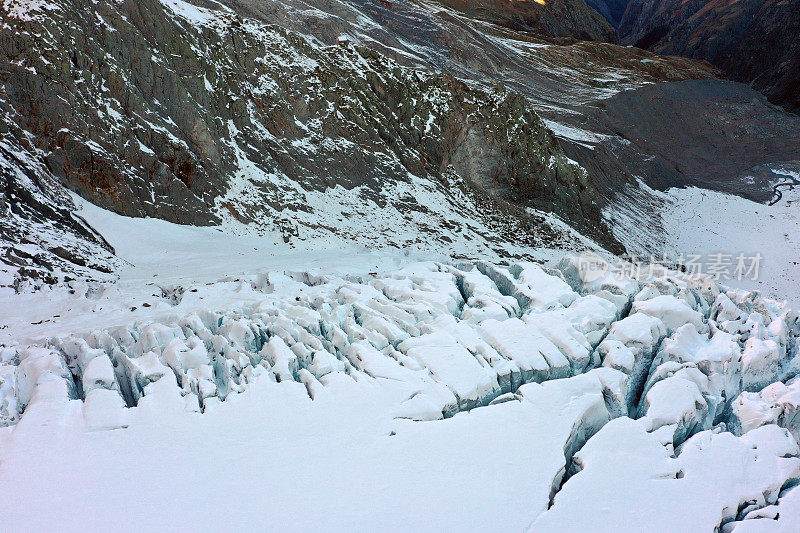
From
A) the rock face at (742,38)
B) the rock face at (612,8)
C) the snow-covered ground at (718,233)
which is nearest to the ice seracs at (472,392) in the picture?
the snow-covered ground at (718,233)

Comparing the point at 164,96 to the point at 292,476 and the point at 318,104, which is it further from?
the point at 292,476

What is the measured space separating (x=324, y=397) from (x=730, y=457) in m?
6.16

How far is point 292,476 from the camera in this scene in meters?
7.54

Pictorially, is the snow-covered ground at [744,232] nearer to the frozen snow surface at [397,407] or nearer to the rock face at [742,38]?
the frozen snow surface at [397,407]

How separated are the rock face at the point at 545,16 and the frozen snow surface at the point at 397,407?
4712 cm

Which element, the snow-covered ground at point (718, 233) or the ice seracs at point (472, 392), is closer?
the ice seracs at point (472, 392)

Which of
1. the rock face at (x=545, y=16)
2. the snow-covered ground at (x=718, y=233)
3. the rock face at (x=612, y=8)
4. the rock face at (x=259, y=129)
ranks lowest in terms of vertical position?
the snow-covered ground at (x=718, y=233)

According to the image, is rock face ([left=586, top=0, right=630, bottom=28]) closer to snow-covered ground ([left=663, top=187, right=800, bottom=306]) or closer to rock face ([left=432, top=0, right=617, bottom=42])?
rock face ([left=432, top=0, right=617, bottom=42])

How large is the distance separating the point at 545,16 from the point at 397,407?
201 ft

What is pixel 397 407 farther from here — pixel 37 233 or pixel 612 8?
pixel 612 8

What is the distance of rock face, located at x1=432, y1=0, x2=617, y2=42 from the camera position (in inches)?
2143

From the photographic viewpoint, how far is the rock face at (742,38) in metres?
54.1

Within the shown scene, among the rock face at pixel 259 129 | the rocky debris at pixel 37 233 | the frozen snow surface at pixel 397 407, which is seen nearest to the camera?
the frozen snow surface at pixel 397 407

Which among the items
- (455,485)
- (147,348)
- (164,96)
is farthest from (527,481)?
(164,96)
